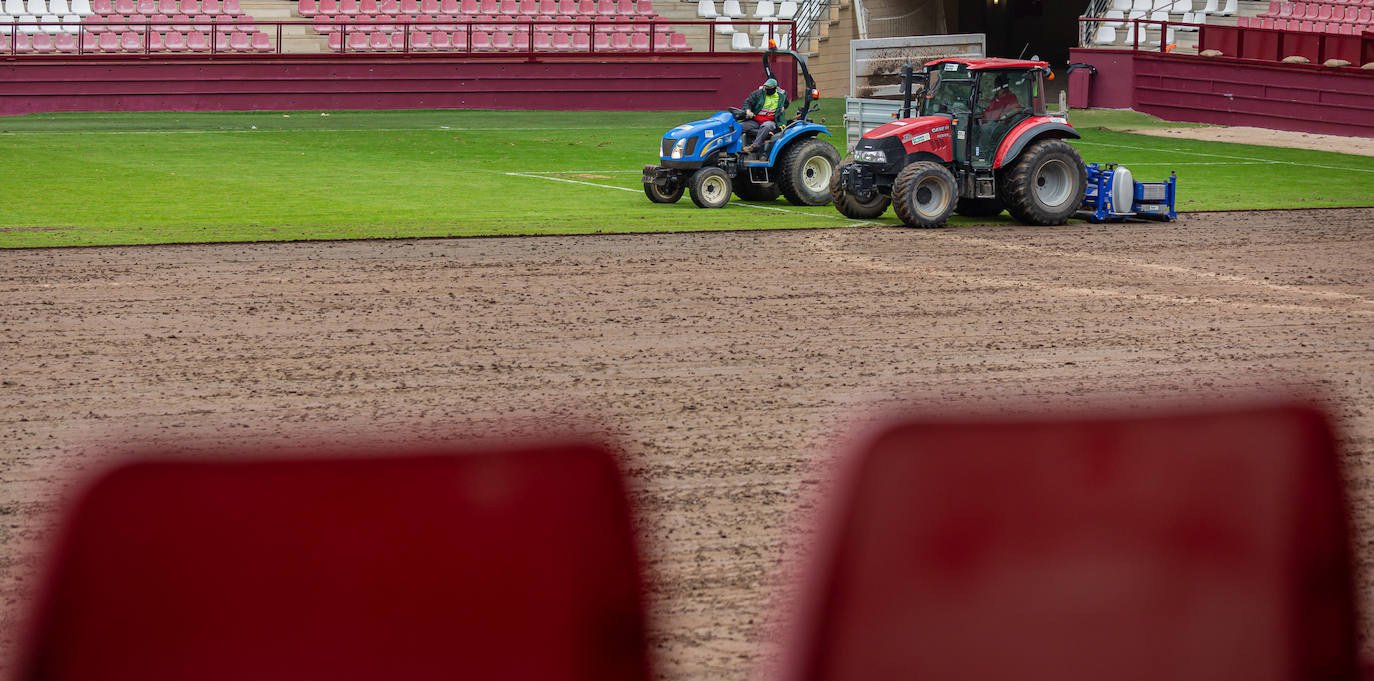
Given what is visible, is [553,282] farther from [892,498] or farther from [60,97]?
[60,97]

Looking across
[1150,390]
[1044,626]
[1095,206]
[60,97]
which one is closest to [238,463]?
[1044,626]

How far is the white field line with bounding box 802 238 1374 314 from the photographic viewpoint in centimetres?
1059

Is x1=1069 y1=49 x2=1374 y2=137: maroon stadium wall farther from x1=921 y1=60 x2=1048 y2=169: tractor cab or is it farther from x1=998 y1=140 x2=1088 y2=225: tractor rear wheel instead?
x1=921 y1=60 x2=1048 y2=169: tractor cab

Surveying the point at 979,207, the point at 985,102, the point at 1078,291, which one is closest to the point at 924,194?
the point at 985,102

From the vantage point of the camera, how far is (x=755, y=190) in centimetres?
1816

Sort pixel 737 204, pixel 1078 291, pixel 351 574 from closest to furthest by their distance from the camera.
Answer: pixel 351 574 < pixel 1078 291 < pixel 737 204

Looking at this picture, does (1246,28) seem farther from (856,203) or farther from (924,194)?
(924,194)

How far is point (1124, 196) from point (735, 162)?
436 cm

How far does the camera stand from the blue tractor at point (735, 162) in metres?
17.3

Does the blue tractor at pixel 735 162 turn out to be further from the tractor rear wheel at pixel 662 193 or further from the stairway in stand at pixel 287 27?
the stairway in stand at pixel 287 27

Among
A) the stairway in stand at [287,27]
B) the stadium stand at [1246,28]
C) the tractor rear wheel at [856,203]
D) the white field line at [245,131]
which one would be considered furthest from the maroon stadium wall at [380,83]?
the tractor rear wheel at [856,203]

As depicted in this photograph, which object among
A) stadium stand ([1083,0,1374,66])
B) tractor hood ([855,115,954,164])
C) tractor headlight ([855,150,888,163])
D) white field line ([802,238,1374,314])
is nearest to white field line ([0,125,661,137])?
stadium stand ([1083,0,1374,66])

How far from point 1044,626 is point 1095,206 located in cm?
1411

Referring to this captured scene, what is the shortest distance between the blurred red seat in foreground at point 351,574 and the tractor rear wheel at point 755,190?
15.6m
